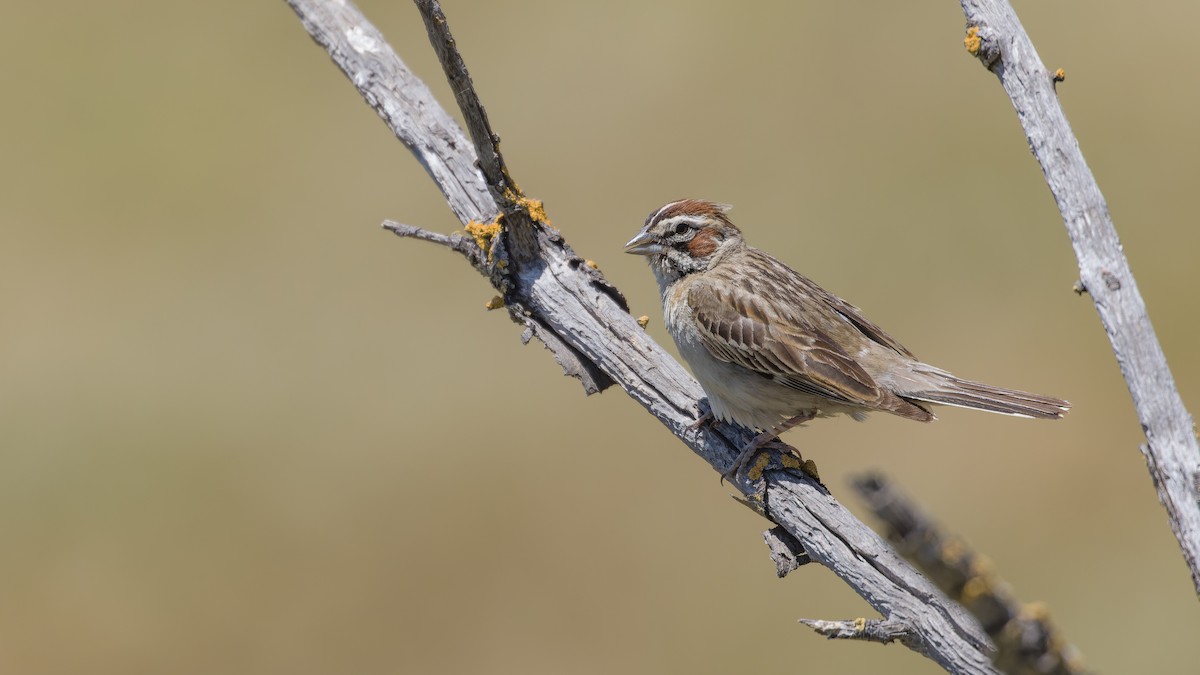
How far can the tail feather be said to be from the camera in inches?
219

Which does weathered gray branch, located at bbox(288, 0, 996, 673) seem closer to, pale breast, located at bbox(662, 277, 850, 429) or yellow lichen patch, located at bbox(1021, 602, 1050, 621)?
pale breast, located at bbox(662, 277, 850, 429)

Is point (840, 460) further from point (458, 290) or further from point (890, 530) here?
point (890, 530)

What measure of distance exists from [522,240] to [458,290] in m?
9.94

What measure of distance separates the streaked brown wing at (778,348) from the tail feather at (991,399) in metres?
0.33

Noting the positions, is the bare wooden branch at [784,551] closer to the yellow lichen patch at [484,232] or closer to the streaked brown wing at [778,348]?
the streaked brown wing at [778,348]

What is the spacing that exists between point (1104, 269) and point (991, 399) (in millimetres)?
2375

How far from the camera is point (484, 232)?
5852 millimetres

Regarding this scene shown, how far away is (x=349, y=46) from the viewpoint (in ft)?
21.4

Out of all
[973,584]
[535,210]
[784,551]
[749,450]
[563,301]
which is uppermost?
[535,210]

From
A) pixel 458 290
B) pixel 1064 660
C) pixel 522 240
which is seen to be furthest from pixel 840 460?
pixel 1064 660

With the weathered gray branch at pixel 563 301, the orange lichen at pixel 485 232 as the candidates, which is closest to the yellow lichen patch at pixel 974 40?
the weathered gray branch at pixel 563 301

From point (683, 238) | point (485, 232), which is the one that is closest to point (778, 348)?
point (683, 238)

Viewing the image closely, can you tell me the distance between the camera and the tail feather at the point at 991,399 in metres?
5.57

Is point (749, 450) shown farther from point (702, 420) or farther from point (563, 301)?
point (563, 301)
